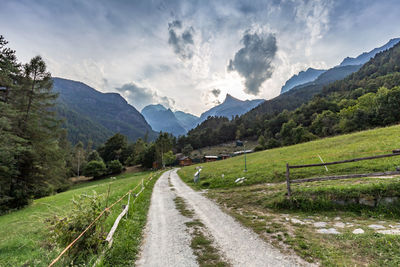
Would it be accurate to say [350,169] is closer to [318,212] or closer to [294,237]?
[318,212]

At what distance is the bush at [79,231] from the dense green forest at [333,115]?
220 ft

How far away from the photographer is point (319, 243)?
5.35 m

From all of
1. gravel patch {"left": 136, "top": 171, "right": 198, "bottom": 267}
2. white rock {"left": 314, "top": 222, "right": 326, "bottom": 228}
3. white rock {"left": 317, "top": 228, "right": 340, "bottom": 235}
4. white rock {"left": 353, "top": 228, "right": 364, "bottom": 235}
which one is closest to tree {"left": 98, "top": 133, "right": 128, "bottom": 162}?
gravel patch {"left": 136, "top": 171, "right": 198, "bottom": 267}

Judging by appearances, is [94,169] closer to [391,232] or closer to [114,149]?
[114,149]

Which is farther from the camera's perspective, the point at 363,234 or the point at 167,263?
the point at 363,234

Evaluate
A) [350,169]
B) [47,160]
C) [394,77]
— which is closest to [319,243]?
[350,169]

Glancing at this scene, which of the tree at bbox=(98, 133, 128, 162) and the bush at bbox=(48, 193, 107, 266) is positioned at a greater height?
the tree at bbox=(98, 133, 128, 162)

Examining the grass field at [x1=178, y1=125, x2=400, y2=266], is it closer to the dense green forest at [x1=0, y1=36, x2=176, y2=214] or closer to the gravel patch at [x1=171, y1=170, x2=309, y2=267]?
the gravel patch at [x1=171, y1=170, x2=309, y2=267]

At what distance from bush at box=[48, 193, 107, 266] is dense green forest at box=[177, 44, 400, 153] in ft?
220

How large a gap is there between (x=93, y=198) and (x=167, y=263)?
318cm

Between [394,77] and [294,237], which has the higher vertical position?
[394,77]

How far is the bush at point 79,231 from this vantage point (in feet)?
15.4

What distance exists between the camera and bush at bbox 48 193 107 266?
4.71 m

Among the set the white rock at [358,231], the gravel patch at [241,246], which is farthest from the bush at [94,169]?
the white rock at [358,231]
